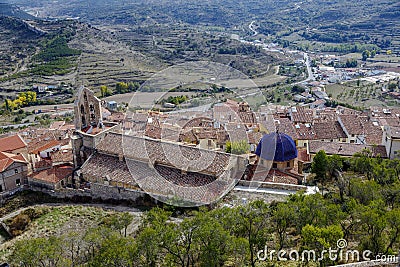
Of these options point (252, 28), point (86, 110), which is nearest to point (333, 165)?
point (86, 110)

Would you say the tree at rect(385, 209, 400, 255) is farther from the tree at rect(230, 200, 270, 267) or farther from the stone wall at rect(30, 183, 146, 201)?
the stone wall at rect(30, 183, 146, 201)

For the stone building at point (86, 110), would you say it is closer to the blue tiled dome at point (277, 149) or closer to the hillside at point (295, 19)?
the blue tiled dome at point (277, 149)

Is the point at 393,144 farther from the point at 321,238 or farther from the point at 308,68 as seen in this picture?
the point at 308,68

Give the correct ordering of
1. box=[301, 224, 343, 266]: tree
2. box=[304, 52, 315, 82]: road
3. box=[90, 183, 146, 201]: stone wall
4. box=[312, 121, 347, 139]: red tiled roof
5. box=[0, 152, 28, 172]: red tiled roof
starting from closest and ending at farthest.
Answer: box=[301, 224, 343, 266]: tree
box=[90, 183, 146, 201]: stone wall
box=[0, 152, 28, 172]: red tiled roof
box=[312, 121, 347, 139]: red tiled roof
box=[304, 52, 315, 82]: road

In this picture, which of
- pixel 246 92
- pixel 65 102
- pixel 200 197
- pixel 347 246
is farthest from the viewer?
pixel 65 102

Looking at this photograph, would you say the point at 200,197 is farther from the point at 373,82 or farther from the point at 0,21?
the point at 0,21

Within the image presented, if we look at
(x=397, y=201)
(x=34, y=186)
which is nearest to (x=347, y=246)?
(x=397, y=201)

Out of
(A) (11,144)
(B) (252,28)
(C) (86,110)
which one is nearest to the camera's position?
(C) (86,110)

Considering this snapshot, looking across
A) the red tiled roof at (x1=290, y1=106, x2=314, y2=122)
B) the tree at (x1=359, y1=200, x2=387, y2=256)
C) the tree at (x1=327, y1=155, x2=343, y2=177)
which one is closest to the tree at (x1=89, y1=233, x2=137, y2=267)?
the tree at (x1=359, y1=200, x2=387, y2=256)
